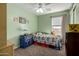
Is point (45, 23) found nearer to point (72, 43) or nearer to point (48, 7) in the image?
point (48, 7)

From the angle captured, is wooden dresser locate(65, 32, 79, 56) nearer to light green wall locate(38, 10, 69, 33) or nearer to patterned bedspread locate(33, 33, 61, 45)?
patterned bedspread locate(33, 33, 61, 45)

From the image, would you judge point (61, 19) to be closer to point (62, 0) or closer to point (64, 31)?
point (64, 31)

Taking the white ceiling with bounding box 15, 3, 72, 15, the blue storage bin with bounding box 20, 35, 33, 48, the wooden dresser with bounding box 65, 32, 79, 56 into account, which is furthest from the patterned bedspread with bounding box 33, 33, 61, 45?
→ the white ceiling with bounding box 15, 3, 72, 15

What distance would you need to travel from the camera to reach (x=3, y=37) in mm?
1189

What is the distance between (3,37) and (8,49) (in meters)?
0.20

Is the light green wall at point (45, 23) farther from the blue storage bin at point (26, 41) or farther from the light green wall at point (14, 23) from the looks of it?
the blue storage bin at point (26, 41)

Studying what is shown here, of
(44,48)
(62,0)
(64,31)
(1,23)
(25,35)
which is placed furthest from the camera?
(44,48)

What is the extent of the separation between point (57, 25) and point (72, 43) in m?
0.41

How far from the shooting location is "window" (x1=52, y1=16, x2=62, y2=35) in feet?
5.06

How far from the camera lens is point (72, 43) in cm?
143

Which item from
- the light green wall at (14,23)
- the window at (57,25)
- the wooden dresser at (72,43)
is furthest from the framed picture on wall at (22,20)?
the wooden dresser at (72,43)

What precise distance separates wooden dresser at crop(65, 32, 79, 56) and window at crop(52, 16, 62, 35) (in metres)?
0.17

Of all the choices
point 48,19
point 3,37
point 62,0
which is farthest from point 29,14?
point 62,0

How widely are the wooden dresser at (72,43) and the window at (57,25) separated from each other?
17 centimetres
